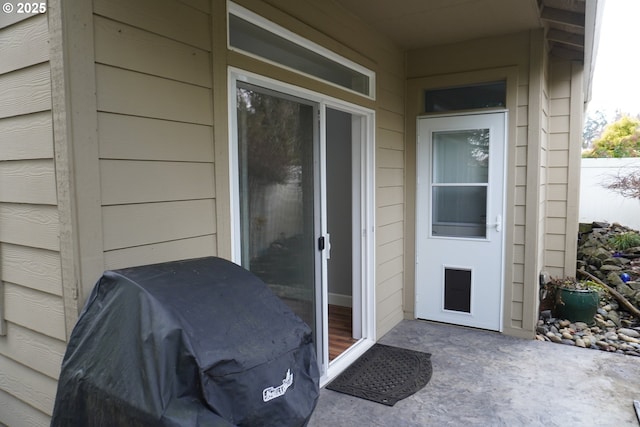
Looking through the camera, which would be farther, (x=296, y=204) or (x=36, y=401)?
(x=296, y=204)

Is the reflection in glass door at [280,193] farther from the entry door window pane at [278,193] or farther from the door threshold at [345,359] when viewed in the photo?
the door threshold at [345,359]

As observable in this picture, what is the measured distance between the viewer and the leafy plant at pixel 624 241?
625 centimetres

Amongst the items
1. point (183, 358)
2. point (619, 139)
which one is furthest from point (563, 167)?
point (619, 139)

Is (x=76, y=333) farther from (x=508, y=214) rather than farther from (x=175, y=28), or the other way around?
(x=508, y=214)

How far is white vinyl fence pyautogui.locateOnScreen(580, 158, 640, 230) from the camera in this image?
7.42 meters

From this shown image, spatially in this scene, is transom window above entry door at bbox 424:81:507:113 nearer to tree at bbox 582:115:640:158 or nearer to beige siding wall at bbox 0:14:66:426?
beige siding wall at bbox 0:14:66:426

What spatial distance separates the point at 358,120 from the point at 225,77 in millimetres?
1798

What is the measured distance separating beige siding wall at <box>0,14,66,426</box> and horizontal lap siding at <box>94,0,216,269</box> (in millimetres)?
182

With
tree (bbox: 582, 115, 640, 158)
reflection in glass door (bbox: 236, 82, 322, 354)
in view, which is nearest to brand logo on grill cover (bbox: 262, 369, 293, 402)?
reflection in glass door (bbox: 236, 82, 322, 354)

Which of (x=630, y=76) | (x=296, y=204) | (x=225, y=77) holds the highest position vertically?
(x=630, y=76)

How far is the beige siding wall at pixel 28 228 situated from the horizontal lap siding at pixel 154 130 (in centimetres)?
18

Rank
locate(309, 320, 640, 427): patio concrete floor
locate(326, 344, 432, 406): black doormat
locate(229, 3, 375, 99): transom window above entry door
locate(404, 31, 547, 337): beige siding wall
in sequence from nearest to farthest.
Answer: locate(229, 3, 375, 99): transom window above entry door, locate(309, 320, 640, 427): patio concrete floor, locate(326, 344, 432, 406): black doormat, locate(404, 31, 547, 337): beige siding wall

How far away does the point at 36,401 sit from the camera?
1.68 metres

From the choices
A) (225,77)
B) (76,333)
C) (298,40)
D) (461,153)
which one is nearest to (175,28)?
(225,77)
